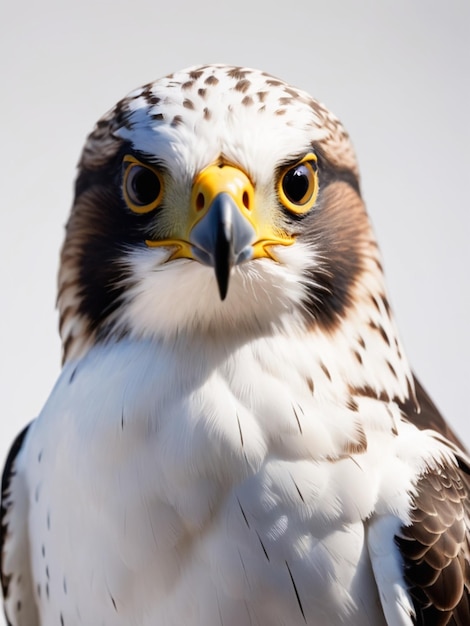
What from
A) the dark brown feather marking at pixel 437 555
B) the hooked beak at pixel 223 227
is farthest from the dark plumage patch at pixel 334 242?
the dark brown feather marking at pixel 437 555

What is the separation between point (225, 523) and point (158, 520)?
12 cm

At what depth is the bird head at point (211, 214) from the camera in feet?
5.32

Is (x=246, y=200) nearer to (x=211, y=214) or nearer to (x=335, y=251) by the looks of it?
(x=211, y=214)

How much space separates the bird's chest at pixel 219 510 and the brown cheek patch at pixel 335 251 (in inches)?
6.5

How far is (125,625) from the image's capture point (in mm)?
1699

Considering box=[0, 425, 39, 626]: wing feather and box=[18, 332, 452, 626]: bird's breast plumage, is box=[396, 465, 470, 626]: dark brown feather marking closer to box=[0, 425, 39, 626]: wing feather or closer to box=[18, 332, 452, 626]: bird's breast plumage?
box=[18, 332, 452, 626]: bird's breast plumage

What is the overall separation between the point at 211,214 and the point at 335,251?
349 millimetres

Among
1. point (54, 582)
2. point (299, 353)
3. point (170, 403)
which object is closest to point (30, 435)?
point (54, 582)

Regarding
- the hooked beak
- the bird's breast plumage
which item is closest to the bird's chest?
the bird's breast plumage

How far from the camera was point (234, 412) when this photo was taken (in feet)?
5.53

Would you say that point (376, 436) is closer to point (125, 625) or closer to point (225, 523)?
point (225, 523)

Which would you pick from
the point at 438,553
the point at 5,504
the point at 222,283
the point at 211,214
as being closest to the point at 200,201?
the point at 211,214

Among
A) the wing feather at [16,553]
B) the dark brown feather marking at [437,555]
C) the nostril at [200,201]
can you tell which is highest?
the nostril at [200,201]

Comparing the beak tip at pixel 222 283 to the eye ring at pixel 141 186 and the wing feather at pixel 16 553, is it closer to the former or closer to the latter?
the eye ring at pixel 141 186
